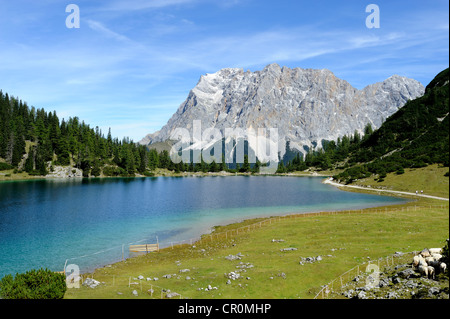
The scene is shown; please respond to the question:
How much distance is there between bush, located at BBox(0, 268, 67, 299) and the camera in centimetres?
2375

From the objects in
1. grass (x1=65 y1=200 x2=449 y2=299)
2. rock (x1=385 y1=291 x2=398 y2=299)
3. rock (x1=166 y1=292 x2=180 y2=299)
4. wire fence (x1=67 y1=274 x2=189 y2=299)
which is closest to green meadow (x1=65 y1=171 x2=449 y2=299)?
grass (x1=65 y1=200 x2=449 y2=299)

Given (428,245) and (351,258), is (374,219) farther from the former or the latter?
(351,258)

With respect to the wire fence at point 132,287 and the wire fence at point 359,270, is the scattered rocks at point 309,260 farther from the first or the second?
the wire fence at point 132,287

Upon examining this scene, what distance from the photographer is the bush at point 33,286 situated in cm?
2375

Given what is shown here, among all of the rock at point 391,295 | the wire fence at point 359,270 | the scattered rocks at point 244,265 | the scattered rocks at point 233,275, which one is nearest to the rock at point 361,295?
the rock at point 391,295

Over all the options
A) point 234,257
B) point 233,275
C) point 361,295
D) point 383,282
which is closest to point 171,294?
point 233,275

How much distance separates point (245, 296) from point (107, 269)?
968 inches

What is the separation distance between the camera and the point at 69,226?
7181 cm

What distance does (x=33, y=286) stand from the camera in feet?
81.4

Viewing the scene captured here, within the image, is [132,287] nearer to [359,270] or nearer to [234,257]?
[234,257]

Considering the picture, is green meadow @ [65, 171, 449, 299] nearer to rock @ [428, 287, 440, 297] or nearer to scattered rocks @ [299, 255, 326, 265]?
scattered rocks @ [299, 255, 326, 265]
